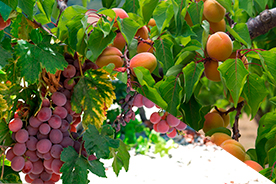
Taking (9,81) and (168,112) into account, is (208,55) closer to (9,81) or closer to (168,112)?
(168,112)

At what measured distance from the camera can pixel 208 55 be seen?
32 cm

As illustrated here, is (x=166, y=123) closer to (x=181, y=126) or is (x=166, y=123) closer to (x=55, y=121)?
(x=181, y=126)

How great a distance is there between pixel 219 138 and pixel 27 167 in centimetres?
24

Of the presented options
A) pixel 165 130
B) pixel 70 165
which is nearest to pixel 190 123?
pixel 165 130

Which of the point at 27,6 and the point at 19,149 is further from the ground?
the point at 27,6

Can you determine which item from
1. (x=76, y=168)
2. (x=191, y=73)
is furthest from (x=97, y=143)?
(x=191, y=73)

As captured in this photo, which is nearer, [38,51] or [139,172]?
[38,51]

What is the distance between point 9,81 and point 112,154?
0.16m

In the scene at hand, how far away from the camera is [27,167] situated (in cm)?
29

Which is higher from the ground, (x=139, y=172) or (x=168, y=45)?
(x=168, y=45)

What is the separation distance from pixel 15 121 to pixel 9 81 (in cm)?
6

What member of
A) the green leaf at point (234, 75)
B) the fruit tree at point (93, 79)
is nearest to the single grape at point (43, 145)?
the fruit tree at point (93, 79)

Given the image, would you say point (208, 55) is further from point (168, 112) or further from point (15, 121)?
point (15, 121)

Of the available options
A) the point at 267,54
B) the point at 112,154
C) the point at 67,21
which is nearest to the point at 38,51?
the point at 67,21
